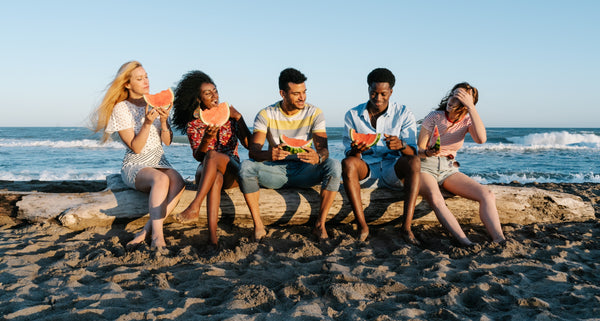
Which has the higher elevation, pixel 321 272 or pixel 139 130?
pixel 139 130

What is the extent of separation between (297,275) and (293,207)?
142cm

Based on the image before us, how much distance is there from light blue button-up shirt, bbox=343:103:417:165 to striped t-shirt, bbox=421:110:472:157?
0.21 m

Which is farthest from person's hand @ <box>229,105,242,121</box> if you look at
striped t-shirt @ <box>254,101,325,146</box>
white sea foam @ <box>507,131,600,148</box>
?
white sea foam @ <box>507,131,600,148</box>

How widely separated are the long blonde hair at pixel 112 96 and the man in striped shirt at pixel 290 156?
1.56m

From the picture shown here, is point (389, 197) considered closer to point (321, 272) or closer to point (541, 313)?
point (321, 272)

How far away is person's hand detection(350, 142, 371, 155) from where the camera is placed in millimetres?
4441

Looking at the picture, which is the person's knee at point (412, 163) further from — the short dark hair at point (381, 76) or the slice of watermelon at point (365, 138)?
the short dark hair at point (381, 76)

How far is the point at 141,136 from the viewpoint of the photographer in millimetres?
4434

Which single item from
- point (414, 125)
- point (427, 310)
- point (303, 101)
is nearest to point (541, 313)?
point (427, 310)

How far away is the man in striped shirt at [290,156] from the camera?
4409mm

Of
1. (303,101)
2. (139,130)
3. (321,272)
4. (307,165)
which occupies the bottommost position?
(321,272)

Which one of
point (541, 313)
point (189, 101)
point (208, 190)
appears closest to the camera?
point (541, 313)

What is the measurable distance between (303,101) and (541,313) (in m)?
2.91

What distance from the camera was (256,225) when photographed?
14.6 feet
